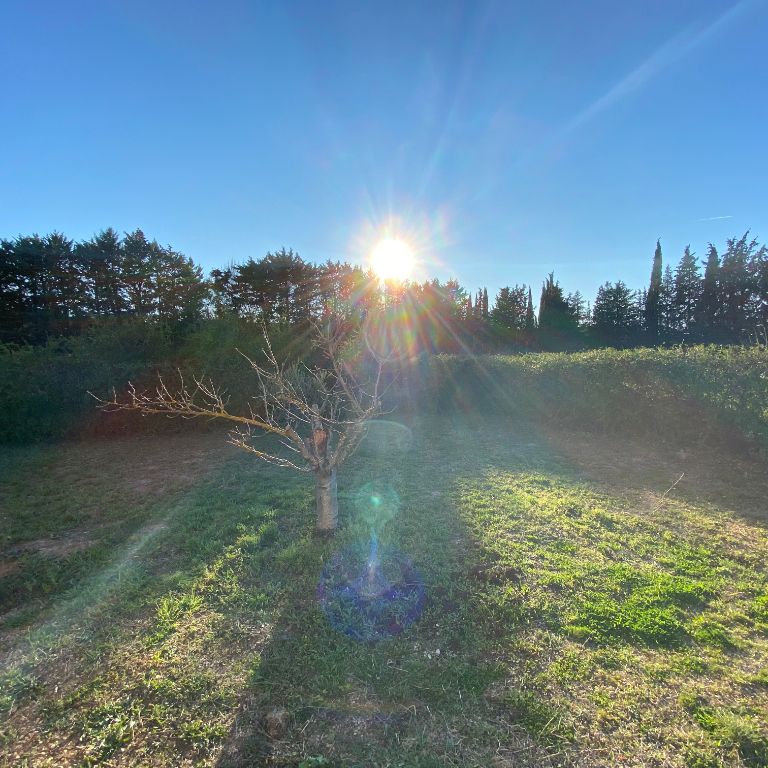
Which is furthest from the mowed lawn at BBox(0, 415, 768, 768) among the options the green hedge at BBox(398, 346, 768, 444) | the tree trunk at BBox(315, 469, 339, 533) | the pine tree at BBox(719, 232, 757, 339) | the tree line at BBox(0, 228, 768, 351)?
the pine tree at BBox(719, 232, 757, 339)

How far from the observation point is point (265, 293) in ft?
60.0

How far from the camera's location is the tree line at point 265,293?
1609 cm

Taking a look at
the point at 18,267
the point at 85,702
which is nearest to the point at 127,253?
the point at 18,267

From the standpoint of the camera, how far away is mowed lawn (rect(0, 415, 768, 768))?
4.99 ft

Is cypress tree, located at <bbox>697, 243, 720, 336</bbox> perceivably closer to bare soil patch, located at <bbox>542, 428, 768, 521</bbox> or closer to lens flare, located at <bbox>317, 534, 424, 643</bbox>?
bare soil patch, located at <bbox>542, 428, 768, 521</bbox>

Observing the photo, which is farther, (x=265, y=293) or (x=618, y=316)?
(x=618, y=316)

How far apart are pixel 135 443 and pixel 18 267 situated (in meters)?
15.2

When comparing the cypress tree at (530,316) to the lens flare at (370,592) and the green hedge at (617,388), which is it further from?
the lens flare at (370,592)

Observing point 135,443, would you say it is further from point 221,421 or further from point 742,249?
point 742,249

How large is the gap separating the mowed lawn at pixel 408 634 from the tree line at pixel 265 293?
6.99 m

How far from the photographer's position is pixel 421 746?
4.85 ft

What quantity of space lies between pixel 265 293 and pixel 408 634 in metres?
18.1

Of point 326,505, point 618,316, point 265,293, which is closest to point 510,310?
point 618,316

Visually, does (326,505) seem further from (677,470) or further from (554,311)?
(554,311)
